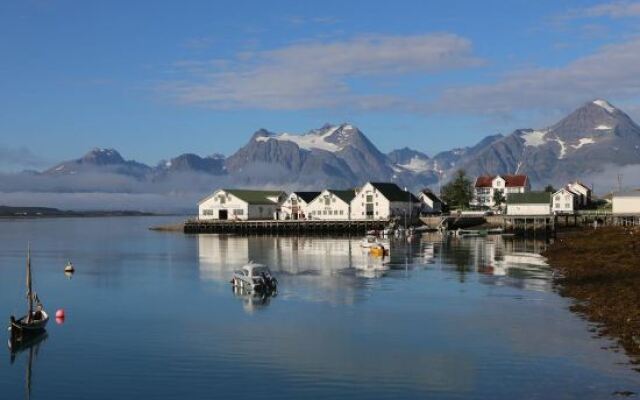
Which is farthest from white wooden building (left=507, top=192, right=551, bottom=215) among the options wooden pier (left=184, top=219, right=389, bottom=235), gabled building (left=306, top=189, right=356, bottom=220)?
gabled building (left=306, top=189, right=356, bottom=220)

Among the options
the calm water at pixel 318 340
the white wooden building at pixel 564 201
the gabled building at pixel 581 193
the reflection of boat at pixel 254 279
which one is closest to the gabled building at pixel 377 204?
the white wooden building at pixel 564 201

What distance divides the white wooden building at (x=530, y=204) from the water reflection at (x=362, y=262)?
36504 millimetres

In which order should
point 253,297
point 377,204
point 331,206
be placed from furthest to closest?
point 331,206, point 377,204, point 253,297

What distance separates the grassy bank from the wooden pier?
182ft

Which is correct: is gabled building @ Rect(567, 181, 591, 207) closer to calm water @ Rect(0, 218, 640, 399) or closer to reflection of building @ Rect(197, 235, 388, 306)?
reflection of building @ Rect(197, 235, 388, 306)

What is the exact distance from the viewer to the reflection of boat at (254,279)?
52.7 m

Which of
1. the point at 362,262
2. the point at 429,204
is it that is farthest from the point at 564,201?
the point at 362,262

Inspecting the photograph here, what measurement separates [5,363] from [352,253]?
2388 inches

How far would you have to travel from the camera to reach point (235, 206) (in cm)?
16050

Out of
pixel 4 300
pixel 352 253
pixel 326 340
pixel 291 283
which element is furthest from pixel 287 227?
pixel 326 340

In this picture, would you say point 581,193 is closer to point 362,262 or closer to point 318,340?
point 362,262

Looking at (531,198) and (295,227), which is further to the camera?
(531,198)

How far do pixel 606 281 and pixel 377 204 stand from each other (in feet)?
324

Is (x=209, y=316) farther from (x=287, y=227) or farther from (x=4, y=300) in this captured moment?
(x=287, y=227)
